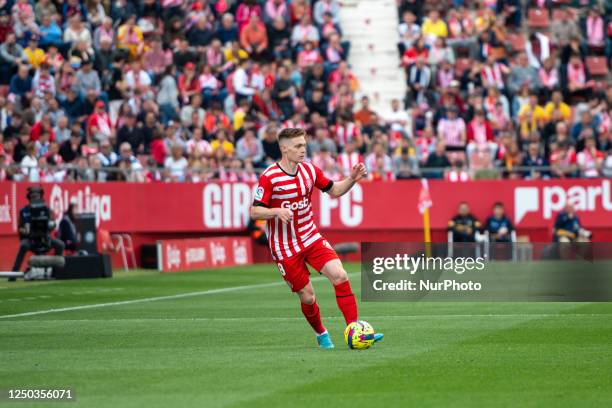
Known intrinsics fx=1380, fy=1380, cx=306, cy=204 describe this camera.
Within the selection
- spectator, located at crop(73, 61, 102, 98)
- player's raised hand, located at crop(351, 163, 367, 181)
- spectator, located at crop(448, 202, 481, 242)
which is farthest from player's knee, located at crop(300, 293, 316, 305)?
spectator, located at crop(73, 61, 102, 98)

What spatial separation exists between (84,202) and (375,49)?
11997 millimetres

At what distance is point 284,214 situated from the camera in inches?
493

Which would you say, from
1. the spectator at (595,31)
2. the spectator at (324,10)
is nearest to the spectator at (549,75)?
the spectator at (595,31)

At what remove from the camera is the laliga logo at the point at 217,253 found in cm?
3122

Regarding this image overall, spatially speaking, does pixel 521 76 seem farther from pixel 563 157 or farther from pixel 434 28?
pixel 563 157

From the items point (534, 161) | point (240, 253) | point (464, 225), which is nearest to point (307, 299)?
point (240, 253)

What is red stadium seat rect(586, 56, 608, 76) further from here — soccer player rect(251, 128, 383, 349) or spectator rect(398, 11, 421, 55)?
soccer player rect(251, 128, 383, 349)

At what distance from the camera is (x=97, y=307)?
62.8ft

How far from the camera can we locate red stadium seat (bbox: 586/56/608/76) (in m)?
37.2

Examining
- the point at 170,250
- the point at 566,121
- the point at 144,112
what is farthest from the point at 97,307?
the point at 566,121

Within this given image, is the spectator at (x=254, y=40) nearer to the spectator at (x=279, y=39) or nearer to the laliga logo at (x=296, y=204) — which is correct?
the spectator at (x=279, y=39)

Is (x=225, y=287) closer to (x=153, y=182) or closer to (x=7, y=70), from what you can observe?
(x=153, y=182)

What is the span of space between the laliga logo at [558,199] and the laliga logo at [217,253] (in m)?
7.14

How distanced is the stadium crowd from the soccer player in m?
15.6
